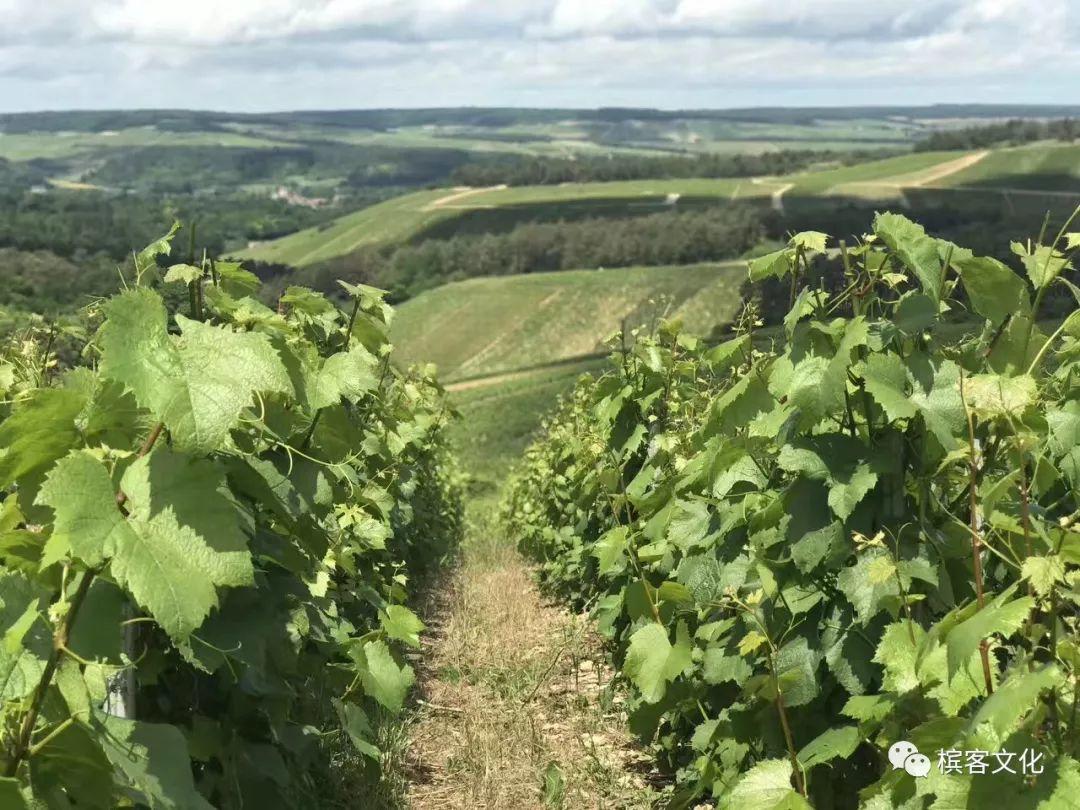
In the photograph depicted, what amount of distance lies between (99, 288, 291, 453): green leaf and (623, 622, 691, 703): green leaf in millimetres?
2145

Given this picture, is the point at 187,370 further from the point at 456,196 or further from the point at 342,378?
the point at 456,196

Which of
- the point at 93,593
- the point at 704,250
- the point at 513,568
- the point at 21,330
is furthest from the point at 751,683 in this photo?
the point at 704,250

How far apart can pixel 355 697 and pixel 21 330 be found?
5.43 feet

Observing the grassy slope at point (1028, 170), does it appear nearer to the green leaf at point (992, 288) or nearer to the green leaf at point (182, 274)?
the green leaf at point (992, 288)

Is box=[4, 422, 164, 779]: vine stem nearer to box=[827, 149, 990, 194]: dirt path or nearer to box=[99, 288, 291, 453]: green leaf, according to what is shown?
box=[99, 288, 291, 453]: green leaf

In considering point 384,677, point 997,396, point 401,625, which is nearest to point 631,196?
point 401,625

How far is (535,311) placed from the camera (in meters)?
97.2

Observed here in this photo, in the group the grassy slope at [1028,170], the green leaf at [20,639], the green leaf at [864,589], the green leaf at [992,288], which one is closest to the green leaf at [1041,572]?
the green leaf at [864,589]

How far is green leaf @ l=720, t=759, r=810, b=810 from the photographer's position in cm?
240

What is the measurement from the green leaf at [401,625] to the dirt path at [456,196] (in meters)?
139

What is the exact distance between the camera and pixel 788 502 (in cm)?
285

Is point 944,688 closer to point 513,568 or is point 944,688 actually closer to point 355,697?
point 355,697

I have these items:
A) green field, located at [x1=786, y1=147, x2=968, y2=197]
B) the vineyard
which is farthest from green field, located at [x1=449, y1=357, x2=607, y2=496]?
green field, located at [x1=786, y1=147, x2=968, y2=197]

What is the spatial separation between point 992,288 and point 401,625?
226 centimetres
